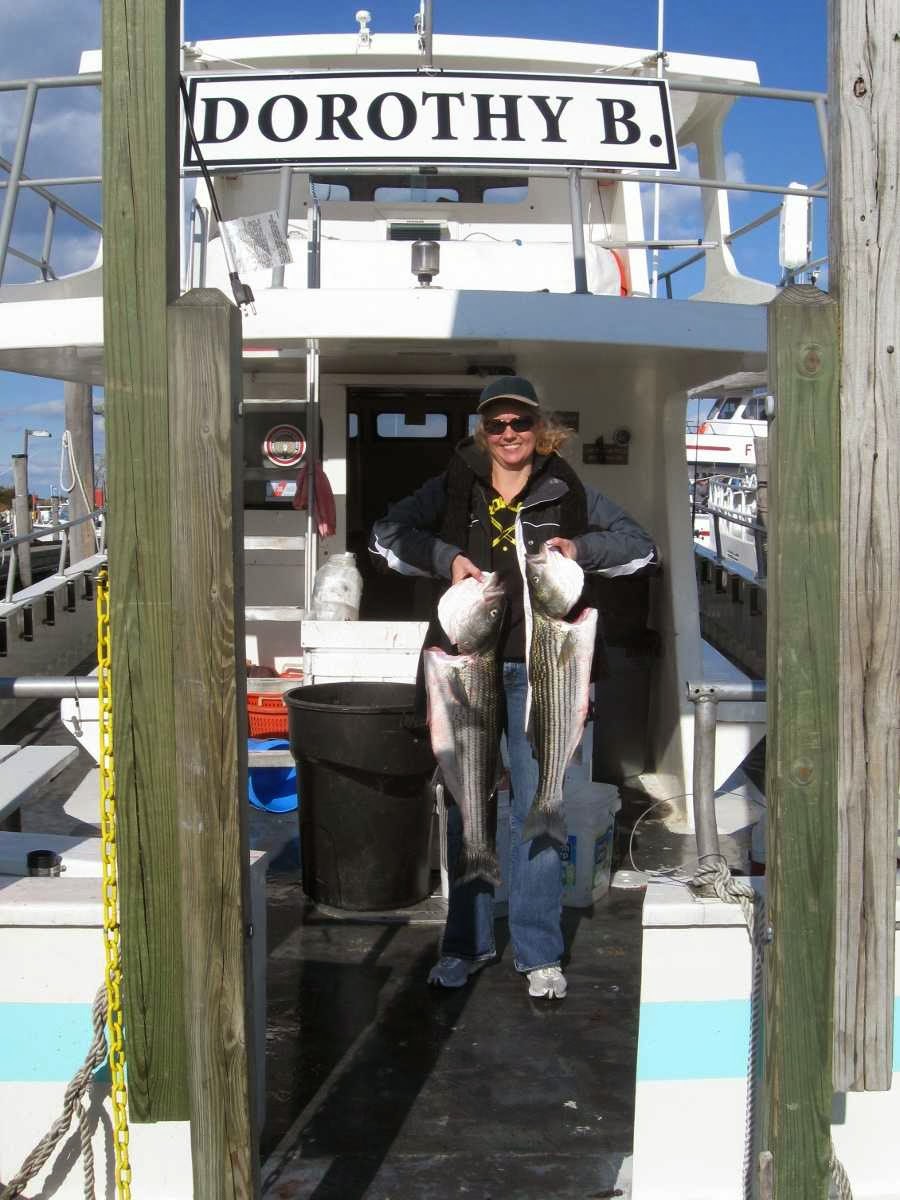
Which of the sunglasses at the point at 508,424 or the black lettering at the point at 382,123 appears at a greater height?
the black lettering at the point at 382,123

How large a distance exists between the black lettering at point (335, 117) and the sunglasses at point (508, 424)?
9.12 feet

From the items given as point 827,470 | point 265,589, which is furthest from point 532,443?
point 265,589

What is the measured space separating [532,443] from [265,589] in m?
4.10

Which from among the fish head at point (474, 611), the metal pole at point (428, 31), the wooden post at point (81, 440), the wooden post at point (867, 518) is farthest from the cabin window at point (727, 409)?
the wooden post at point (867, 518)

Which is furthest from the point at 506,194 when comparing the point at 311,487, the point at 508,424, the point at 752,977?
the point at 752,977

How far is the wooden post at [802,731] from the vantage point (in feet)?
7.35

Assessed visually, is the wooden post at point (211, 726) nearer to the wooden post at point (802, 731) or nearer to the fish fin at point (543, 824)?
the wooden post at point (802, 731)

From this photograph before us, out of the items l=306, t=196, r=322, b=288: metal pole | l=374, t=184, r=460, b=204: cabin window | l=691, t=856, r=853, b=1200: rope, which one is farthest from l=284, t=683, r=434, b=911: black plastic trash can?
l=374, t=184, r=460, b=204: cabin window

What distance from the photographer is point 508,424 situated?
388 centimetres

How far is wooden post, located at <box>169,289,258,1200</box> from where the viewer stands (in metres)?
2.21

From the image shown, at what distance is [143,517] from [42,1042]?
1.32 metres

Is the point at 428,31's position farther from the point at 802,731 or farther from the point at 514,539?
the point at 802,731

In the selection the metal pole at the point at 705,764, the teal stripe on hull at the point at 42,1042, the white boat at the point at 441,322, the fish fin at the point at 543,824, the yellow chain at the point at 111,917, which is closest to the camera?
the yellow chain at the point at 111,917

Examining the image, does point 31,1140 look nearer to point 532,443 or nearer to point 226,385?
point 226,385
